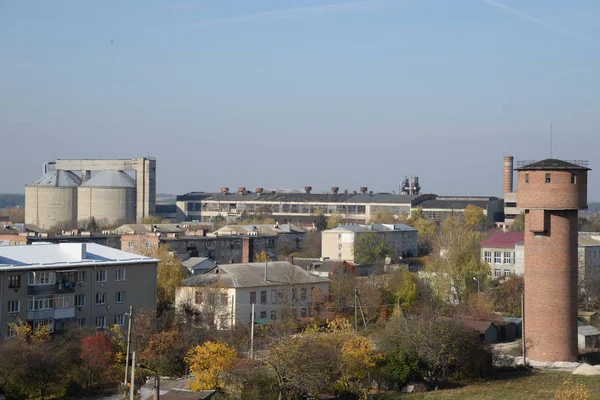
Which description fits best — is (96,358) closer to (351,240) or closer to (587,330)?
(587,330)

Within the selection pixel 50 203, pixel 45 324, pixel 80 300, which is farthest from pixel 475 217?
pixel 45 324

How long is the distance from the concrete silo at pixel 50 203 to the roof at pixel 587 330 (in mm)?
62985

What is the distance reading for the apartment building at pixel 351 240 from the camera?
6269 centimetres

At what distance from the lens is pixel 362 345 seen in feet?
82.4

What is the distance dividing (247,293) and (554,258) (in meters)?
12.2

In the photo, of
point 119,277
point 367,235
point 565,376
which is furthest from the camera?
point 367,235

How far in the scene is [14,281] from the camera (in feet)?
93.1

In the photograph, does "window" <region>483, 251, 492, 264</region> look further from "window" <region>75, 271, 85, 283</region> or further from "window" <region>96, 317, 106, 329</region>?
"window" <region>75, 271, 85, 283</region>

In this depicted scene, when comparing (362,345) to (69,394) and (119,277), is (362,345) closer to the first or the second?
(69,394)

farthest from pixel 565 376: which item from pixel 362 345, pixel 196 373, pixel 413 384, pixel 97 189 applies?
pixel 97 189

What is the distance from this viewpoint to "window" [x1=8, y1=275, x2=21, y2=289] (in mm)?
28192

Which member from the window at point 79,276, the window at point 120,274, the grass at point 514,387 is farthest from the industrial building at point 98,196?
the grass at point 514,387

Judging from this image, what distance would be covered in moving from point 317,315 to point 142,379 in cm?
1322

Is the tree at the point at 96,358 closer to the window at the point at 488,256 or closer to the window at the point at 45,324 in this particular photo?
Answer: the window at the point at 45,324
